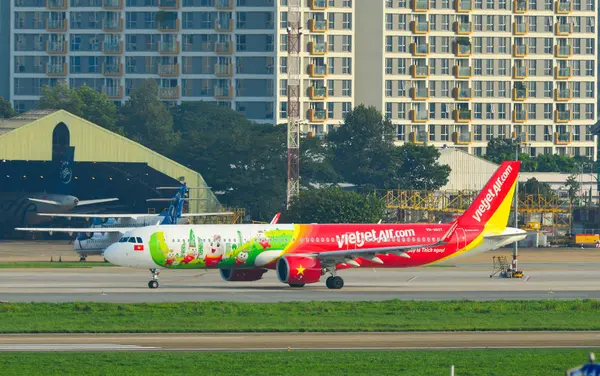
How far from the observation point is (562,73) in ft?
645

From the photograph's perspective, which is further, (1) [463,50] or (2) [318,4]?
(1) [463,50]

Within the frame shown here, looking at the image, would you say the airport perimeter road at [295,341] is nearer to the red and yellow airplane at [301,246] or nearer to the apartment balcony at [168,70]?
the red and yellow airplane at [301,246]

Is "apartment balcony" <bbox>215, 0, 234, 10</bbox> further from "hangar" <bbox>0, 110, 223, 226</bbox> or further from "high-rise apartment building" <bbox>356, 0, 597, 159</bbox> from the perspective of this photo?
"hangar" <bbox>0, 110, 223, 226</bbox>

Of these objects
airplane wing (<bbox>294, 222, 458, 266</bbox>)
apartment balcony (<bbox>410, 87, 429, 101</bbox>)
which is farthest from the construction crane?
airplane wing (<bbox>294, 222, 458, 266</bbox>)

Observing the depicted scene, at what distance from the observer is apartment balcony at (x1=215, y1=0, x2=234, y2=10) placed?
636ft

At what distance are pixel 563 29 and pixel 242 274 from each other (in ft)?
470

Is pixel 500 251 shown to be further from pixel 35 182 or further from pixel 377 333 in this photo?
pixel 377 333

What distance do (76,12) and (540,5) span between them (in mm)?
78680

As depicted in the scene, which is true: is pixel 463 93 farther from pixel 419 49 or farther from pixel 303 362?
pixel 303 362

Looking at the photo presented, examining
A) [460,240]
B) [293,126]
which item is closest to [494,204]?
[460,240]

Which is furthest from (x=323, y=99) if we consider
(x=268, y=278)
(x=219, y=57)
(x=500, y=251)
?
(x=268, y=278)

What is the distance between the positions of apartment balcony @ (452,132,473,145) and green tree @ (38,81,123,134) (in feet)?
186

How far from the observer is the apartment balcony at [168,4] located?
195 meters

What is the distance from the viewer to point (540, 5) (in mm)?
194500
